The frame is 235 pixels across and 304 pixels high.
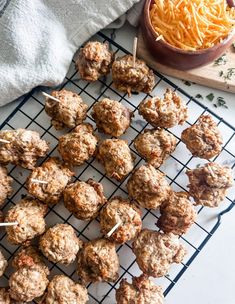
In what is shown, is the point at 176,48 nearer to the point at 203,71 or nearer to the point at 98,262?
the point at 203,71

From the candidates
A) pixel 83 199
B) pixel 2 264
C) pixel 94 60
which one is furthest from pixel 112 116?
pixel 2 264

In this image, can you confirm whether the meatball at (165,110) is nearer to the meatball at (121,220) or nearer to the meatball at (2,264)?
the meatball at (121,220)

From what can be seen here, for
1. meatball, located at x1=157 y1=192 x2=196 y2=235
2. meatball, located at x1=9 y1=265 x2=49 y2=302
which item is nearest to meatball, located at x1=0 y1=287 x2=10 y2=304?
meatball, located at x1=9 y1=265 x2=49 y2=302

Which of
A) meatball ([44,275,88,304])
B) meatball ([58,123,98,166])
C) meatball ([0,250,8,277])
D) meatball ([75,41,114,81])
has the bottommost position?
meatball ([0,250,8,277])

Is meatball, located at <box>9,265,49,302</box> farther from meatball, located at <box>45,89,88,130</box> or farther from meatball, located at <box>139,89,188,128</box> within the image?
meatball, located at <box>139,89,188,128</box>

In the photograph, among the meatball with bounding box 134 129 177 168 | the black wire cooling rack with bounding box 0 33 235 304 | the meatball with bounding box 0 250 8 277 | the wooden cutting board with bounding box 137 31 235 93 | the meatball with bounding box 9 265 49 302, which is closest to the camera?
the meatball with bounding box 9 265 49 302

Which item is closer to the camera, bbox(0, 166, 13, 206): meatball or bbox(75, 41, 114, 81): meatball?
bbox(0, 166, 13, 206): meatball

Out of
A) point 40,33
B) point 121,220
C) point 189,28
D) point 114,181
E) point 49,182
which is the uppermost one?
point 189,28

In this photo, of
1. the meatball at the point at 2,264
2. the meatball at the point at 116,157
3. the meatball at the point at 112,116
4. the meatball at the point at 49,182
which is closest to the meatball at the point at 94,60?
the meatball at the point at 112,116

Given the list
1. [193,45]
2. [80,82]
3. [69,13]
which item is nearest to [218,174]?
[193,45]
